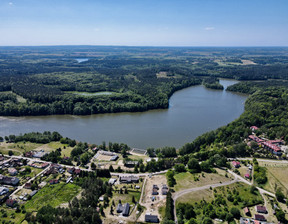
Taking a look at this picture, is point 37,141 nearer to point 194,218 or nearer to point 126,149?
point 126,149

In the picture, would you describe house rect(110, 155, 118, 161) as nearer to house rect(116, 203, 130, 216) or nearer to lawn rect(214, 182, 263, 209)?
house rect(116, 203, 130, 216)

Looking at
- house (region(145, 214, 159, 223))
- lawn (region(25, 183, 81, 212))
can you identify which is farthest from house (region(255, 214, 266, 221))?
lawn (region(25, 183, 81, 212))

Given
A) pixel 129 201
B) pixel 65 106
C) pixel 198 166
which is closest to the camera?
pixel 129 201

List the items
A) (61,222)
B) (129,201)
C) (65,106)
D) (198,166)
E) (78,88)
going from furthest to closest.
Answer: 1. (78,88)
2. (65,106)
3. (198,166)
4. (129,201)
5. (61,222)

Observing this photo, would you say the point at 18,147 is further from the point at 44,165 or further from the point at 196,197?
the point at 196,197

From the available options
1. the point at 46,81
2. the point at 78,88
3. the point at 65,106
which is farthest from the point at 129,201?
the point at 46,81

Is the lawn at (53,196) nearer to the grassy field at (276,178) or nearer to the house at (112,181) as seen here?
the house at (112,181)
